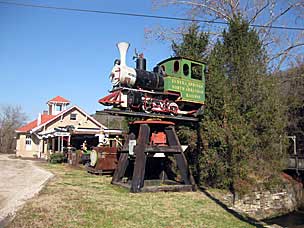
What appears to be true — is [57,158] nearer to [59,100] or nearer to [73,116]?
[73,116]

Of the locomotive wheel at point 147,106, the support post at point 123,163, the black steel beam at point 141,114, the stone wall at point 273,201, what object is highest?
the locomotive wheel at point 147,106

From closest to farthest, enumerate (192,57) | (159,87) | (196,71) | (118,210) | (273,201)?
(118,210), (159,87), (196,71), (273,201), (192,57)

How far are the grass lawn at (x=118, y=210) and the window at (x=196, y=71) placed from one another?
4532 millimetres

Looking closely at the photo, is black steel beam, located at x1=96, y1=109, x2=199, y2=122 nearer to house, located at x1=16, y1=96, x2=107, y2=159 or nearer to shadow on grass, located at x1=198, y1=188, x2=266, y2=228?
shadow on grass, located at x1=198, y1=188, x2=266, y2=228

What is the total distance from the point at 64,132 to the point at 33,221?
21.1 metres

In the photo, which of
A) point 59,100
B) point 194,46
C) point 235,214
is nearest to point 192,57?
point 194,46

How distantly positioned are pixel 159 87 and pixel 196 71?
207cm

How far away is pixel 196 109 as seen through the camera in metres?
12.8

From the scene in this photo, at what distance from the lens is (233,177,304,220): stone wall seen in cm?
1245

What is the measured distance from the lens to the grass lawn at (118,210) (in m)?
6.62

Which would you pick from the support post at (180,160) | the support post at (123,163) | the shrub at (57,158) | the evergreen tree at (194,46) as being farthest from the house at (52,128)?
the support post at (180,160)

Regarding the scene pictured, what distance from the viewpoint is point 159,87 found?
1099 cm

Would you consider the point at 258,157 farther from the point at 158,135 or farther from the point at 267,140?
the point at 158,135

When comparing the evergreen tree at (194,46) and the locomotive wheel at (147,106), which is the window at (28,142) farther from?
the locomotive wheel at (147,106)
